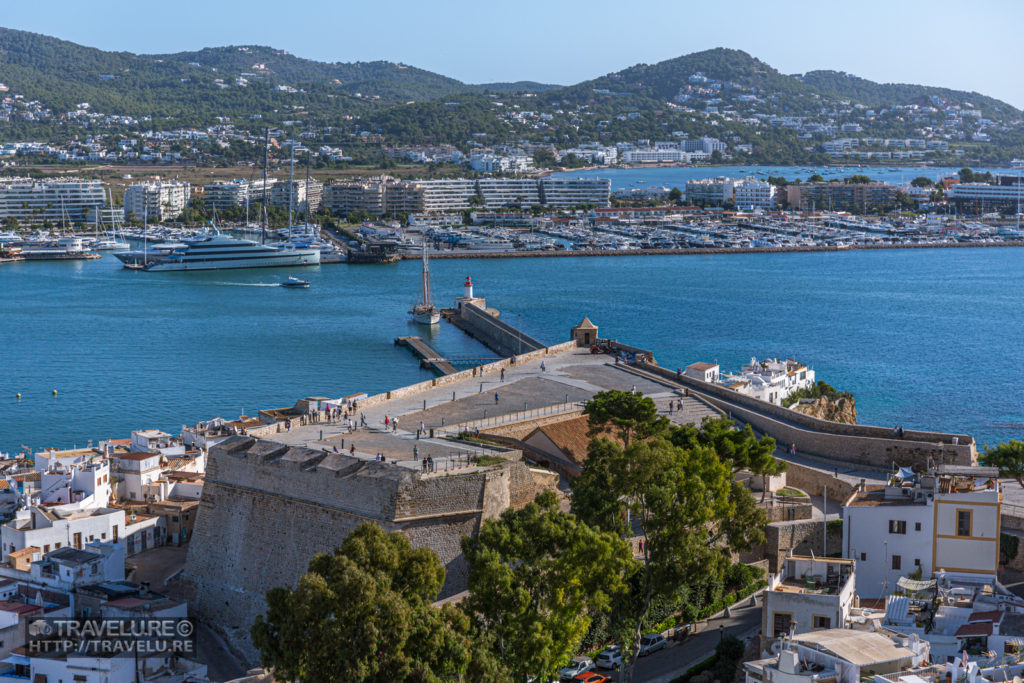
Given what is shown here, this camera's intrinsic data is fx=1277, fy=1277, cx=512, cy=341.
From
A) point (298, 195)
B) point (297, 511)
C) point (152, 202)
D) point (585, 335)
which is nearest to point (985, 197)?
point (298, 195)

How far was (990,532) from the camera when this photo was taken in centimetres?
1231

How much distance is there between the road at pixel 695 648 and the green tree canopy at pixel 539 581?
32.4 inches

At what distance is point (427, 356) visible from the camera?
33.2 metres

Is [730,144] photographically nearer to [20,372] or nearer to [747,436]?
[20,372]

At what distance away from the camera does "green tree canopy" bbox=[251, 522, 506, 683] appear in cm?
930

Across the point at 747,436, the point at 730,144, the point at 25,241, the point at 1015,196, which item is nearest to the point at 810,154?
the point at 730,144

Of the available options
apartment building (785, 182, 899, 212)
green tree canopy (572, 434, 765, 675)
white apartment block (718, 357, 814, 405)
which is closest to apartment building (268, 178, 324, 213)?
apartment building (785, 182, 899, 212)

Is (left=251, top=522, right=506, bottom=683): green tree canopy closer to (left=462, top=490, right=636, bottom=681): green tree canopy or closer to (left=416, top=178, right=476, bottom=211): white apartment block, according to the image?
(left=462, top=490, right=636, bottom=681): green tree canopy

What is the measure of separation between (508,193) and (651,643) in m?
76.9

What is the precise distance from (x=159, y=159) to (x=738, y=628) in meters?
102

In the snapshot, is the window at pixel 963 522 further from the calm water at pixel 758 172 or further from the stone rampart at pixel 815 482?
the calm water at pixel 758 172

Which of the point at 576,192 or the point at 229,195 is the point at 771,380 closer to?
the point at 229,195

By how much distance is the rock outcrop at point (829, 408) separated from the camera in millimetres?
21703

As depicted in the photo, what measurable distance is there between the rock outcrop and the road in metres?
9.05
